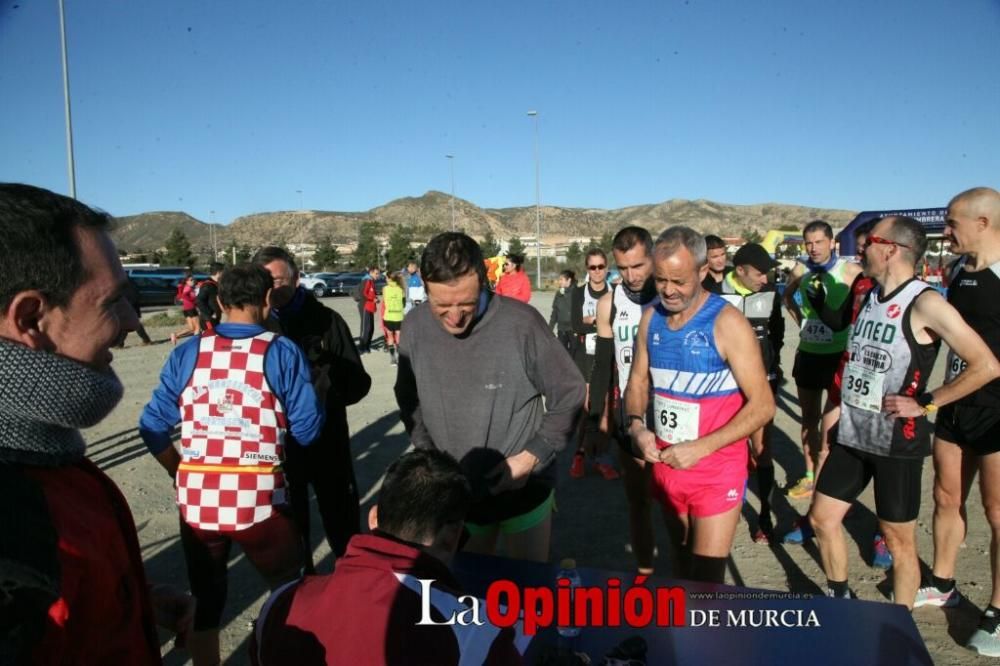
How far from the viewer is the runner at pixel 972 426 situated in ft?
10.3

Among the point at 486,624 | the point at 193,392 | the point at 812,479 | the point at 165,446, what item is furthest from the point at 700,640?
the point at 812,479

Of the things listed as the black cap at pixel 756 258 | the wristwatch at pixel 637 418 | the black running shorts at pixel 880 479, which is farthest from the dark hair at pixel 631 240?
the black running shorts at pixel 880 479

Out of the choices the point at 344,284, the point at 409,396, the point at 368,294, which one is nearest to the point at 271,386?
the point at 409,396

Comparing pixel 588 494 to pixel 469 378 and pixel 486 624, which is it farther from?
pixel 486 624

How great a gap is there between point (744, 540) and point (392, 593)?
3767 mm

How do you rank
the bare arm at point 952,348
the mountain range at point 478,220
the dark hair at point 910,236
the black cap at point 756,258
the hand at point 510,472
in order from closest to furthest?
the hand at point 510,472 → the bare arm at point 952,348 → the dark hair at point 910,236 → the black cap at point 756,258 → the mountain range at point 478,220

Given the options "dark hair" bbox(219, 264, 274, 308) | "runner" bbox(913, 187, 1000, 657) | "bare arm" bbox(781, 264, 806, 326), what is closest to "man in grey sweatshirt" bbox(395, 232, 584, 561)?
"dark hair" bbox(219, 264, 274, 308)

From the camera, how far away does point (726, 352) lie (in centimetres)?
271

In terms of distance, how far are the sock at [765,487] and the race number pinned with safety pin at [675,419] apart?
1.88 m

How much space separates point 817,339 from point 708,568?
2822 mm

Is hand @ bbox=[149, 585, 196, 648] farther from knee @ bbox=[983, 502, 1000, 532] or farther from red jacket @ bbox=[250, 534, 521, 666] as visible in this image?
knee @ bbox=[983, 502, 1000, 532]

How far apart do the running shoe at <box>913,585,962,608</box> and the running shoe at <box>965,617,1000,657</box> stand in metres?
0.32

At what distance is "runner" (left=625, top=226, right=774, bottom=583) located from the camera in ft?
8.76

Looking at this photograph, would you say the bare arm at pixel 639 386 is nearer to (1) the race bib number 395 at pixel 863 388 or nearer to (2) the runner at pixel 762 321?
(1) the race bib number 395 at pixel 863 388
